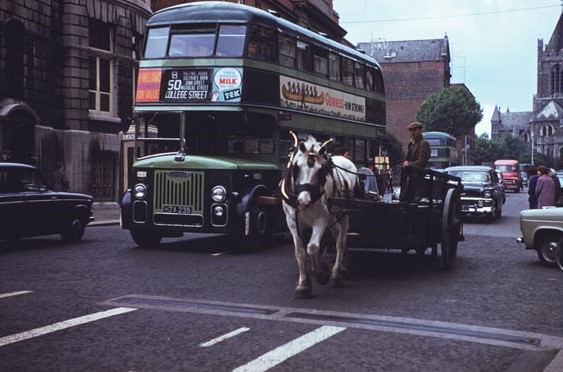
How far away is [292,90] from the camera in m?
15.3

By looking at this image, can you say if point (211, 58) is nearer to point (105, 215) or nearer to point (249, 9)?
point (249, 9)

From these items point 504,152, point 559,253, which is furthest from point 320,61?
point 504,152

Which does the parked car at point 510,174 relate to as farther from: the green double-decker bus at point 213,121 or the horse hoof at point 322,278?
the horse hoof at point 322,278

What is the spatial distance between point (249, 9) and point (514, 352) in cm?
987

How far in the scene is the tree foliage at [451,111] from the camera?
8612cm

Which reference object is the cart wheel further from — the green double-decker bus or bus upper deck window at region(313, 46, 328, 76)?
bus upper deck window at region(313, 46, 328, 76)

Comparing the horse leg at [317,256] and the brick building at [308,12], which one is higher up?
the brick building at [308,12]

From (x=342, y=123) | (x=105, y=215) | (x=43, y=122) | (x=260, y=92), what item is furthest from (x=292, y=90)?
(x=43, y=122)

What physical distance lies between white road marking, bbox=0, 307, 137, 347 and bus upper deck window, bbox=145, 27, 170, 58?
7522mm

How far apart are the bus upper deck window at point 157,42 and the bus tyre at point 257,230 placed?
365 cm

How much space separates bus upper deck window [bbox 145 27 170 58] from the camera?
47.0ft

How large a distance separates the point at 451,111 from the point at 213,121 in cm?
7549

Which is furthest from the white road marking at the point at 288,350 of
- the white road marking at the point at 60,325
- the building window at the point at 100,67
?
the building window at the point at 100,67

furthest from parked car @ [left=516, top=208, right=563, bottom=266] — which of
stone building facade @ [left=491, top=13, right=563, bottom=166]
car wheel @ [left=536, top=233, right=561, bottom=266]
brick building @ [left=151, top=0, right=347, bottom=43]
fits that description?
stone building facade @ [left=491, top=13, right=563, bottom=166]
